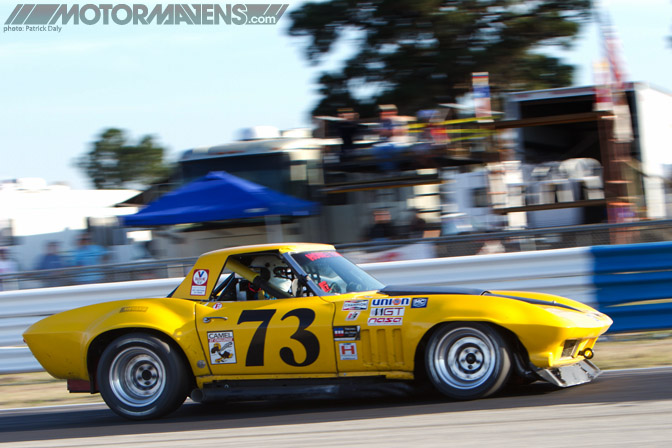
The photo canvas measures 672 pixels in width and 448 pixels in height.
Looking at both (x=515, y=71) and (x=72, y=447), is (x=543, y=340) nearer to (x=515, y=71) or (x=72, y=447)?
(x=72, y=447)

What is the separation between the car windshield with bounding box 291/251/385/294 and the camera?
→ 6.02 m

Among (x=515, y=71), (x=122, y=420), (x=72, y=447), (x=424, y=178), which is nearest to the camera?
(x=72, y=447)

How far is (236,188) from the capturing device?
12.4m

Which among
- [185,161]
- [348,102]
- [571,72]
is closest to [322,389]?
[185,161]

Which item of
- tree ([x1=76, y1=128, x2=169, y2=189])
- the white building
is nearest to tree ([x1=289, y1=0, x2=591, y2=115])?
the white building

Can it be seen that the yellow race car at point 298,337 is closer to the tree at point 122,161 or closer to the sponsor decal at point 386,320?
the sponsor decal at point 386,320

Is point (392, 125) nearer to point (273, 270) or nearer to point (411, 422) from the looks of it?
point (273, 270)

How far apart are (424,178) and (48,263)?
6.73 meters

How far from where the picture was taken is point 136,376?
6.09 m

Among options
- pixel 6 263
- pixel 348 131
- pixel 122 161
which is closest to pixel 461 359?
pixel 348 131

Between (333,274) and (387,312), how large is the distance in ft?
2.40

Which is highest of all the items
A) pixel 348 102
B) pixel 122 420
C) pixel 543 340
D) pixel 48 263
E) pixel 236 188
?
pixel 348 102

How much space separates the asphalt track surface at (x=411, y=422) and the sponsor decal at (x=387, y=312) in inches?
25.3

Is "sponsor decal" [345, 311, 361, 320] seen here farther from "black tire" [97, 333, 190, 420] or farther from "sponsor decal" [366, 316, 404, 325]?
"black tire" [97, 333, 190, 420]
